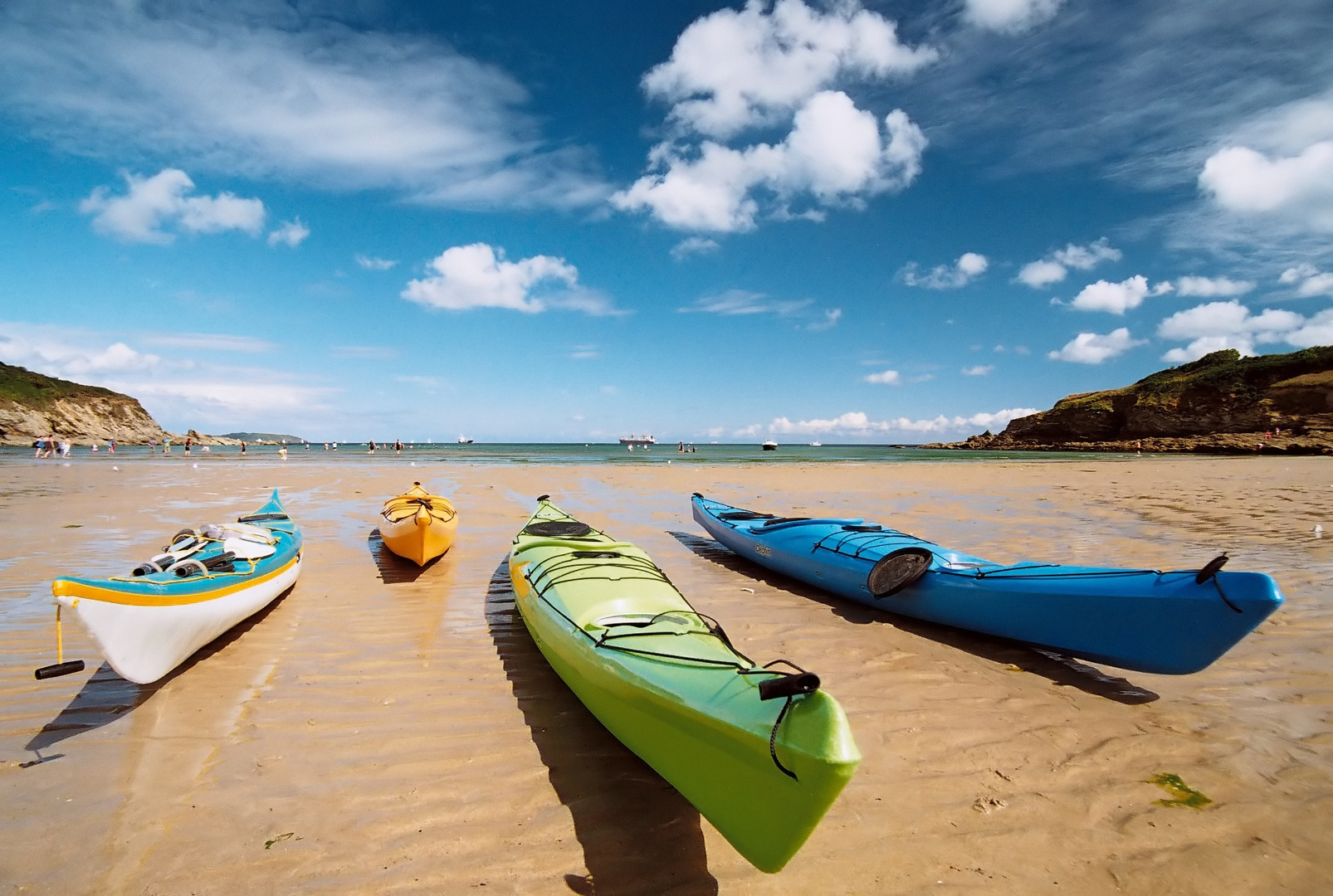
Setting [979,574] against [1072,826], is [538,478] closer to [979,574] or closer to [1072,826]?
[979,574]

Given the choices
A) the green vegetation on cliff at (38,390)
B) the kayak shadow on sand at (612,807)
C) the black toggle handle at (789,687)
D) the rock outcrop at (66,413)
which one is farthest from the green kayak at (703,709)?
the green vegetation on cliff at (38,390)

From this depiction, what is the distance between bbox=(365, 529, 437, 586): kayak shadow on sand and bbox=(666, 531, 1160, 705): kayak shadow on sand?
5006 millimetres

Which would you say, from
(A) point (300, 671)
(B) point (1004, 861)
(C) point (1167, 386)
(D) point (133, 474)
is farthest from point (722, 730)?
(C) point (1167, 386)

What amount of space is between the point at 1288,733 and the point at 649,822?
4621mm

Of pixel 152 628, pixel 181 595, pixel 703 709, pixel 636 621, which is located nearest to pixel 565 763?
pixel 636 621

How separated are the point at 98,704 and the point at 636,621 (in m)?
4.18

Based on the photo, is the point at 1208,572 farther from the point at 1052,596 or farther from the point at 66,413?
the point at 66,413

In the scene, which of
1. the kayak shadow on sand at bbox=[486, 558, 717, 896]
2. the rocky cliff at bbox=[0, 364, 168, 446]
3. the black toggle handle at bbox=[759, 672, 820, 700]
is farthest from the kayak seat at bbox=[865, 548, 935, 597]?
the rocky cliff at bbox=[0, 364, 168, 446]

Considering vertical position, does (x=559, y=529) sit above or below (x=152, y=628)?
above

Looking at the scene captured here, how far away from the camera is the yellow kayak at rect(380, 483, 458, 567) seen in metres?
8.04

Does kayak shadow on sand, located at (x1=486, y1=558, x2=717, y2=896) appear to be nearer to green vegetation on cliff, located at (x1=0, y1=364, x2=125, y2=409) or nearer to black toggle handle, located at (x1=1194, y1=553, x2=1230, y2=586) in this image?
black toggle handle, located at (x1=1194, y1=553, x2=1230, y2=586)

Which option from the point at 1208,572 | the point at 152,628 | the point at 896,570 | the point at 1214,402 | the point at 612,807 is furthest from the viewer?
the point at 1214,402

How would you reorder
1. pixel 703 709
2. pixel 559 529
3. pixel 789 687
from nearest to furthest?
pixel 789 687 < pixel 703 709 < pixel 559 529

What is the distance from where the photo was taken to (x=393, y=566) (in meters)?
8.46
